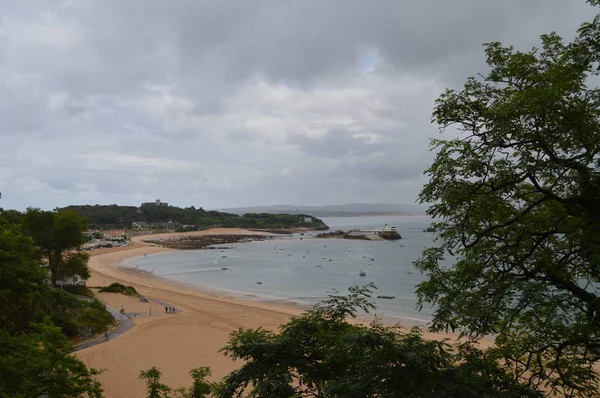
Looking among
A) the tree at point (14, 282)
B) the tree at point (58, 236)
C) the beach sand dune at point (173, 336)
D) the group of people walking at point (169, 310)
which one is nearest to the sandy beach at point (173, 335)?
the beach sand dune at point (173, 336)

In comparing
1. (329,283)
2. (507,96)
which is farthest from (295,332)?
(329,283)

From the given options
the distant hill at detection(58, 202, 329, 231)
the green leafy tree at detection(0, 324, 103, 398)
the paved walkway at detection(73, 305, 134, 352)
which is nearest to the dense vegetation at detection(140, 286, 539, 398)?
the green leafy tree at detection(0, 324, 103, 398)

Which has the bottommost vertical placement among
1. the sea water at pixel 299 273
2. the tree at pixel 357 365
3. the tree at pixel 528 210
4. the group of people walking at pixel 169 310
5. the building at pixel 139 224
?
the sea water at pixel 299 273

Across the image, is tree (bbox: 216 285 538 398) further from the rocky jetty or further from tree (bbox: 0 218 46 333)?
the rocky jetty

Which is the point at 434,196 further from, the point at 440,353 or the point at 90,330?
the point at 90,330

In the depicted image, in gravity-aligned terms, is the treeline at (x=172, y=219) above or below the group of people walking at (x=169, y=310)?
above

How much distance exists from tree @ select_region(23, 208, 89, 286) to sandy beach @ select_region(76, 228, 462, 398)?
4.48 m

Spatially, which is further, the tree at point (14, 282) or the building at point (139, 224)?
the building at point (139, 224)

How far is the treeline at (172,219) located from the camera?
15300 cm

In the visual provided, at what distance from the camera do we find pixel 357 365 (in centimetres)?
559

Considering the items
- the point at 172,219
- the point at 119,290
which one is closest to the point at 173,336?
the point at 119,290

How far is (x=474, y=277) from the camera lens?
20.5 feet

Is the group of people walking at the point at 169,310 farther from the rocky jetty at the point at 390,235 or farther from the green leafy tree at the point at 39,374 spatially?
the rocky jetty at the point at 390,235

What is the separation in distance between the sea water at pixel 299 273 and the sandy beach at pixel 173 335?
5.26 meters
